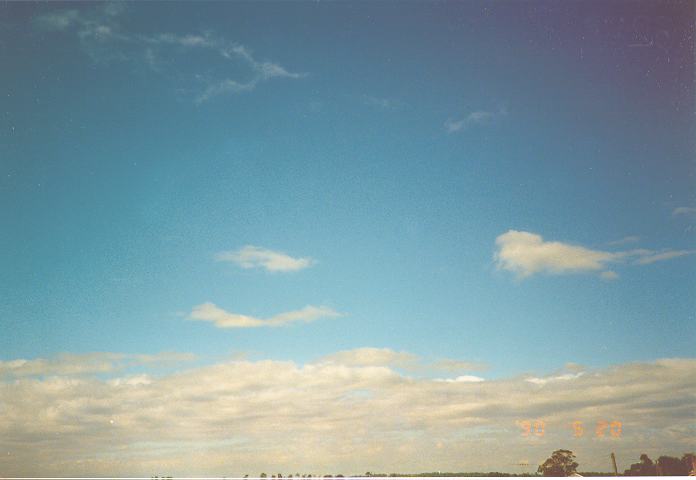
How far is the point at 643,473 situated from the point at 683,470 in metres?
7.01

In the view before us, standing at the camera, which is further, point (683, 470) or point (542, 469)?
point (542, 469)

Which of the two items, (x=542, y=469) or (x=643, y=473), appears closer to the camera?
(x=643, y=473)

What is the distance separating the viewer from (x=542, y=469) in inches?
4665

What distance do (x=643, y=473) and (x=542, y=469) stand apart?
1146 inches

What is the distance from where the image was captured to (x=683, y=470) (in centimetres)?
9312

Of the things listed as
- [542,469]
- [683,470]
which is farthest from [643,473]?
[542,469]

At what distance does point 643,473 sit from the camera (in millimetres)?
92000

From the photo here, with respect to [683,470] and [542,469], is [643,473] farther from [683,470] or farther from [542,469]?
[542,469]

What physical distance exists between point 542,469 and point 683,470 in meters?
30.6
